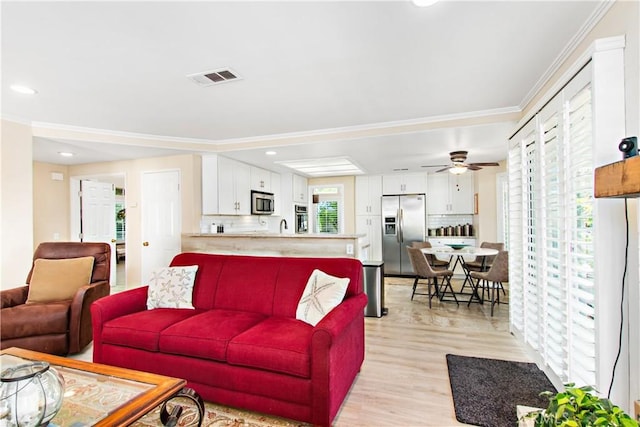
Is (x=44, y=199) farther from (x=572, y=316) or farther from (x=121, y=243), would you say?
(x=572, y=316)

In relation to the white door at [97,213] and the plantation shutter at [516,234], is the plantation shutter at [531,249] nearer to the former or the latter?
the plantation shutter at [516,234]

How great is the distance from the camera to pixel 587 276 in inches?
73.2

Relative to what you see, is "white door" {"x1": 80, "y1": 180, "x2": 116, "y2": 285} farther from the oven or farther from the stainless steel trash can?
the stainless steel trash can

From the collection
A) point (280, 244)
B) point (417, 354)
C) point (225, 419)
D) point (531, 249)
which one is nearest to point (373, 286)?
point (417, 354)

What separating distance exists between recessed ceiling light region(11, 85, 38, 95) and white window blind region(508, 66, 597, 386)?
13.6ft

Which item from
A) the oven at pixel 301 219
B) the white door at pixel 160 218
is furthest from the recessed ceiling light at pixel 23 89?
the oven at pixel 301 219

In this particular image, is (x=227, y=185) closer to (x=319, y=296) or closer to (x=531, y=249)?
(x=319, y=296)

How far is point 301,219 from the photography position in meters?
7.37

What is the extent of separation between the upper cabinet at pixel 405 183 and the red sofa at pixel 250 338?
471 centimetres

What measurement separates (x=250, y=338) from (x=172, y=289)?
3.77 ft

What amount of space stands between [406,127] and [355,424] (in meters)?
3.00

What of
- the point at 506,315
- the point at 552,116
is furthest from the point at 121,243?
the point at 552,116

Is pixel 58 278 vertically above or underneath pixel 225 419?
above

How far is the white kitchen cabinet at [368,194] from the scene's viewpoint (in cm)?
720
